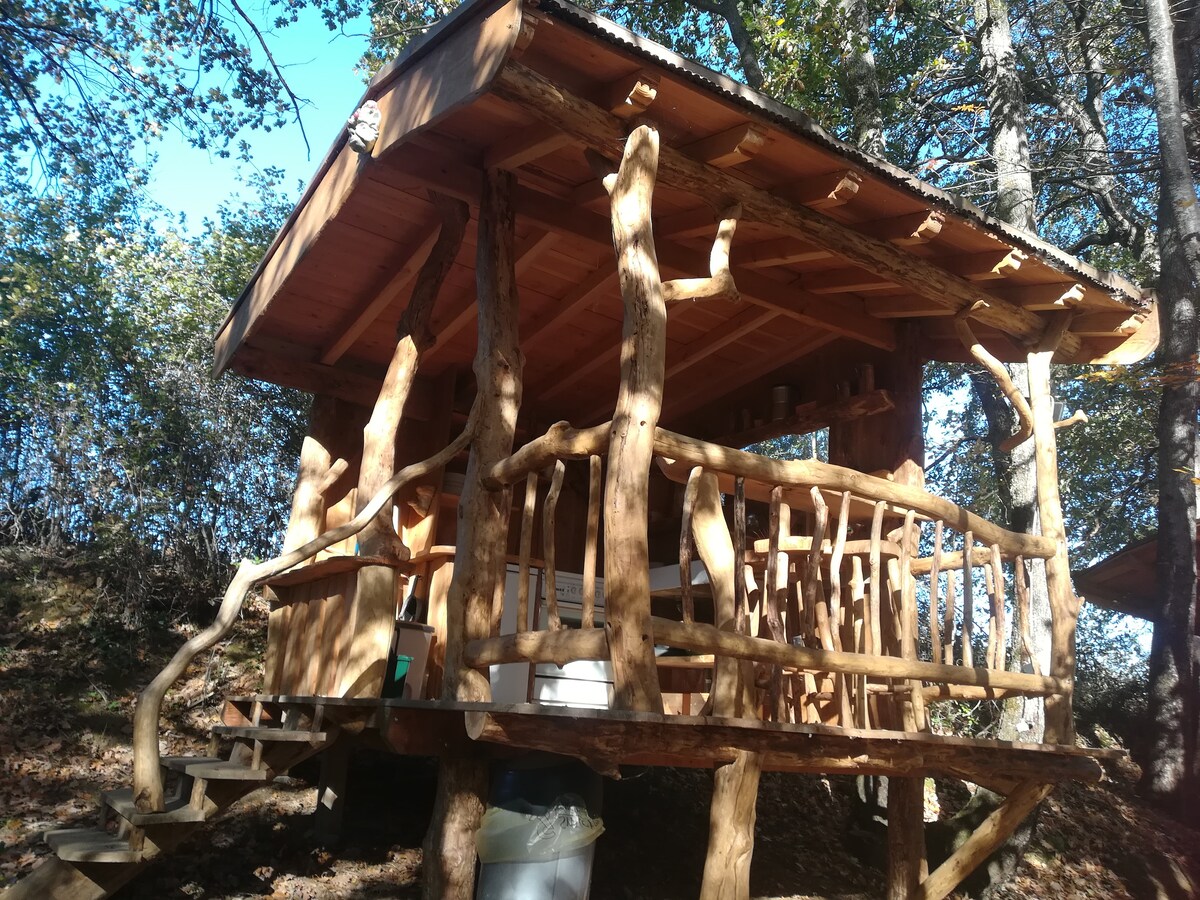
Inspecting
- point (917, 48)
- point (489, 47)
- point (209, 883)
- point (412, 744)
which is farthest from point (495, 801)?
point (917, 48)

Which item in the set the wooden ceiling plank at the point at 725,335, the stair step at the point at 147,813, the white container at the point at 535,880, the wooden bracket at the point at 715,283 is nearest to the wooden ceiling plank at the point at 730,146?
the wooden bracket at the point at 715,283

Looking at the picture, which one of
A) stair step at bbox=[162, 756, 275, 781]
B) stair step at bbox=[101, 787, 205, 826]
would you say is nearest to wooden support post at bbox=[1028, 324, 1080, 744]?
stair step at bbox=[162, 756, 275, 781]

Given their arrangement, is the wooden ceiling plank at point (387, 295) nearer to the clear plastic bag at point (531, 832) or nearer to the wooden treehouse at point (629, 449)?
the wooden treehouse at point (629, 449)

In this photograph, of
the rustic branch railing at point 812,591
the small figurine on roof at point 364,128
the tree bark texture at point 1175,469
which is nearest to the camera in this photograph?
the rustic branch railing at point 812,591

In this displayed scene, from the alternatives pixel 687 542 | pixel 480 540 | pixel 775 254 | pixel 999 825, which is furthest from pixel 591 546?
pixel 999 825

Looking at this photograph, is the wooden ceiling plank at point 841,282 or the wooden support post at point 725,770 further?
the wooden ceiling plank at point 841,282

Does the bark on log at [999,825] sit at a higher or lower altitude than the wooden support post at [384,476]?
lower

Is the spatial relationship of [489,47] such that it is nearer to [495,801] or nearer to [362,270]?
[362,270]

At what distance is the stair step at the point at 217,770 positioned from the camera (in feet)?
14.7

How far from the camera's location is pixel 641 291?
3.79 m

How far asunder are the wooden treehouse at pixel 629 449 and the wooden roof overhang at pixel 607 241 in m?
0.02

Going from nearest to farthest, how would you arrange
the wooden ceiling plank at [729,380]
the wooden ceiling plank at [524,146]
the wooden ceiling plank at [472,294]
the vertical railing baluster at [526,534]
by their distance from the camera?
the vertical railing baluster at [526,534], the wooden ceiling plank at [524,146], the wooden ceiling plank at [472,294], the wooden ceiling plank at [729,380]

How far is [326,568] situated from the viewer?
534 cm

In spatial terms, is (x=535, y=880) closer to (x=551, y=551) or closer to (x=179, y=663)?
(x=551, y=551)
